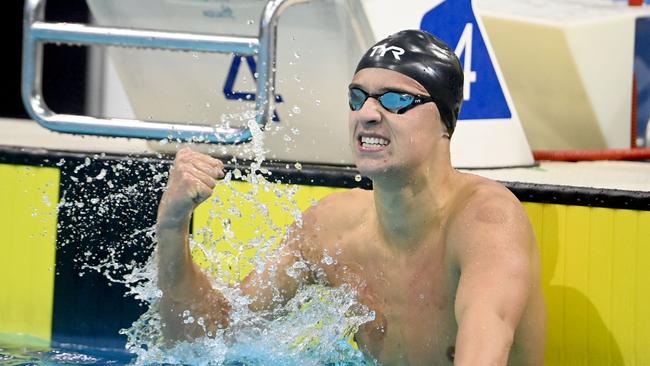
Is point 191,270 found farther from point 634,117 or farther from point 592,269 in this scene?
point 634,117

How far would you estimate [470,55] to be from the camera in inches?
123

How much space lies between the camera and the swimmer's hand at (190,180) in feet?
7.25

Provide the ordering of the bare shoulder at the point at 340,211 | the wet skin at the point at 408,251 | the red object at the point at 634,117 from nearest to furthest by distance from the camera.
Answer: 1. the wet skin at the point at 408,251
2. the bare shoulder at the point at 340,211
3. the red object at the point at 634,117

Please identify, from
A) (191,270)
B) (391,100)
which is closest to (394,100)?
(391,100)

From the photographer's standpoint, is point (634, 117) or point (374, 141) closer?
point (374, 141)

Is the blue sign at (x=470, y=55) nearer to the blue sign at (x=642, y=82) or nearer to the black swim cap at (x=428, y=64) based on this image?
the black swim cap at (x=428, y=64)

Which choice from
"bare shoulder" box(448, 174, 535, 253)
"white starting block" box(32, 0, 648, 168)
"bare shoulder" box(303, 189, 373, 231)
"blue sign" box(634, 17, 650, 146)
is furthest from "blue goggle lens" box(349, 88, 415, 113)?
"blue sign" box(634, 17, 650, 146)

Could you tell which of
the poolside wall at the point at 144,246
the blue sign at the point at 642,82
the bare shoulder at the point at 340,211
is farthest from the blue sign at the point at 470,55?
the blue sign at the point at 642,82

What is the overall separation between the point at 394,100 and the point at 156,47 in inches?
29.4

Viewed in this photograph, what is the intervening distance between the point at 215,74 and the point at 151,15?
10.0 inches

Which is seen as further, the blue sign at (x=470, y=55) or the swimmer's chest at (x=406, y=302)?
the blue sign at (x=470, y=55)

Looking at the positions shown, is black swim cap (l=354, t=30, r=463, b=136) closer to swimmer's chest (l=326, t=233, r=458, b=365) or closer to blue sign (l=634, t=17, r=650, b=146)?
swimmer's chest (l=326, t=233, r=458, b=365)

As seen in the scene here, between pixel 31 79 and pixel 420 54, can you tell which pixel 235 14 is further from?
pixel 420 54

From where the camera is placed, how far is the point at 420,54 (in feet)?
7.39
